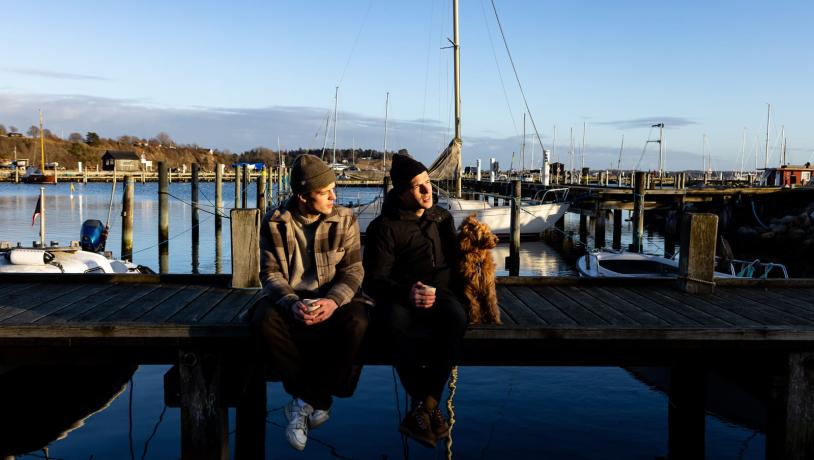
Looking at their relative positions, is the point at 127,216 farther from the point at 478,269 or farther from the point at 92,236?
the point at 478,269

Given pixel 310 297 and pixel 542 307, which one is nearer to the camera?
pixel 310 297

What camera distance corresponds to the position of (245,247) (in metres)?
7.01

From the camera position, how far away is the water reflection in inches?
315

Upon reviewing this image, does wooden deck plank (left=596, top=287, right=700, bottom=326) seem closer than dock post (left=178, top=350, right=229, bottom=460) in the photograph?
No

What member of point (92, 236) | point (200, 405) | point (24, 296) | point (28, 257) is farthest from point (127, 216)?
point (200, 405)

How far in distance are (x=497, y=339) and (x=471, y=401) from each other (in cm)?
459

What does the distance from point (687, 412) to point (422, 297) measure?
353cm

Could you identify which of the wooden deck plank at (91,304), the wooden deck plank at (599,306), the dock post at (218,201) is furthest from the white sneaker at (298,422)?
the dock post at (218,201)

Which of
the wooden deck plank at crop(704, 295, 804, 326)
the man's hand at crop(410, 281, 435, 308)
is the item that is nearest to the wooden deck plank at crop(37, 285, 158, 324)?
the man's hand at crop(410, 281, 435, 308)

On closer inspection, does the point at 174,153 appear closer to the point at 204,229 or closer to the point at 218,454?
the point at 204,229

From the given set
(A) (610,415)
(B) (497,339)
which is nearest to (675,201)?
(A) (610,415)

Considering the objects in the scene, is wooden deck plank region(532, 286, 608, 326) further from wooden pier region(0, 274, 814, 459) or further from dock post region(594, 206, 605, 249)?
dock post region(594, 206, 605, 249)

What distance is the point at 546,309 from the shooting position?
6195 mm

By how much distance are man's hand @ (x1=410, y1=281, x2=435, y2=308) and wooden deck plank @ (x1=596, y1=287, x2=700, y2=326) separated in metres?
2.06
